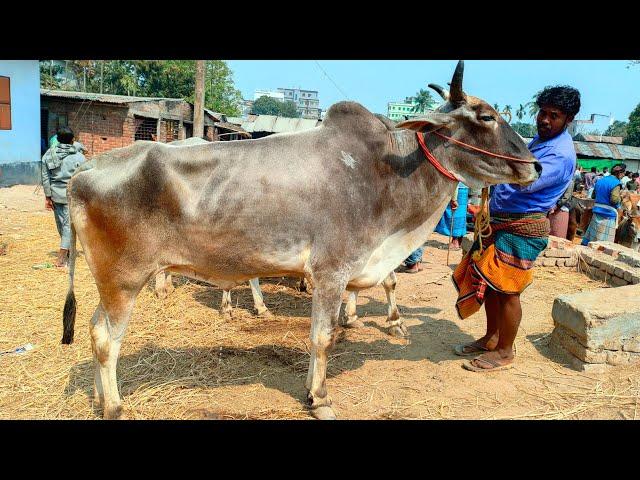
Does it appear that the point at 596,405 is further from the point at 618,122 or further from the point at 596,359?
the point at 618,122

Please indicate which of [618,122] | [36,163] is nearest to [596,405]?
[36,163]

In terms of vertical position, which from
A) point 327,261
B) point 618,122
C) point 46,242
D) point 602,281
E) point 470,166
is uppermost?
point 618,122

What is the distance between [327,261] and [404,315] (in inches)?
111

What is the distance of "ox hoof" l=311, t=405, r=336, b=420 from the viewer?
3.54 metres

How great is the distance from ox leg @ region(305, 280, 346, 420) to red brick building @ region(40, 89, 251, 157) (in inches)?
604

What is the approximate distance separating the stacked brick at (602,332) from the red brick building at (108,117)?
15.2 m

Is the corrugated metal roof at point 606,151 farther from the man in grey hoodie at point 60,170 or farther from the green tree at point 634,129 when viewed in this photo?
the man in grey hoodie at point 60,170

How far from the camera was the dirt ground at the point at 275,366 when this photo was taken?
3.77 metres

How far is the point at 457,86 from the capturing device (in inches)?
141

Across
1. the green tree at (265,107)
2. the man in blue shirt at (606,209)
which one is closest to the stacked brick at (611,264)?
the man in blue shirt at (606,209)

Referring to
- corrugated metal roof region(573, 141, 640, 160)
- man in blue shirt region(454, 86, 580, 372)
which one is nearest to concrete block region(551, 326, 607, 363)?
man in blue shirt region(454, 86, 580, 372)

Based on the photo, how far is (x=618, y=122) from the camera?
368ft

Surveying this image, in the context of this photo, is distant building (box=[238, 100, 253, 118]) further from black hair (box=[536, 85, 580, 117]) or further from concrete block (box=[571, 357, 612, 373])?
concrete block (box=[571, 357, 612, 373])

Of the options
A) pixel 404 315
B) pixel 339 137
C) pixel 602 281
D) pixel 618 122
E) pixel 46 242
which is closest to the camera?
pixel 339 137
